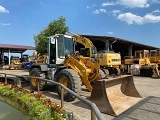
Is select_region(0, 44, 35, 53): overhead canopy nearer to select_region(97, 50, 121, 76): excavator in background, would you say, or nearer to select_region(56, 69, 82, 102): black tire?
select_region(97, 50, 121, 76): excavator in background

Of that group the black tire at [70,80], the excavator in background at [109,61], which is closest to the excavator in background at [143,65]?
the excavator in background at [109,61]

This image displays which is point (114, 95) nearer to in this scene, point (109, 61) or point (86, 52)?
point (86, 52)

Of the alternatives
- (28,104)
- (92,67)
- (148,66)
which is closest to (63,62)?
(92,67)

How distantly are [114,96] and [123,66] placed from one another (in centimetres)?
1814

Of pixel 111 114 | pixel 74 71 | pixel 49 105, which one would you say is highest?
pixel 74 71

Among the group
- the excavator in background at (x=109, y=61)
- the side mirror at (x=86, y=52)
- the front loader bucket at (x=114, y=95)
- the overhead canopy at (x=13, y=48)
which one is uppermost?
the overhead canopy at (x=13, y=48)

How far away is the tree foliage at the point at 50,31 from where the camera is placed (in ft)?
96.9

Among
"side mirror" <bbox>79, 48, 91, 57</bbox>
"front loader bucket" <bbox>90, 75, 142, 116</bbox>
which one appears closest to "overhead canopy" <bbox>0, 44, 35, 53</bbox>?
"side mirror" <bbox>79, 48, 91, 57</bbox>

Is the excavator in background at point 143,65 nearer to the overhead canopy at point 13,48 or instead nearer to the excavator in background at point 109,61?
the excavator in background at point 109,61

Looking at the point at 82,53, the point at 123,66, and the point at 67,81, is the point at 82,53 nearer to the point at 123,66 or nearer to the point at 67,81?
the point at 67,81

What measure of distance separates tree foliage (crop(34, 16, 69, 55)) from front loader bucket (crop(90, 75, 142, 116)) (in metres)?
20.2

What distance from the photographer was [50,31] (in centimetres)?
2994

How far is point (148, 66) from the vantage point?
23.6 metres

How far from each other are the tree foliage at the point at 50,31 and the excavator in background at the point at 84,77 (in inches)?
666
